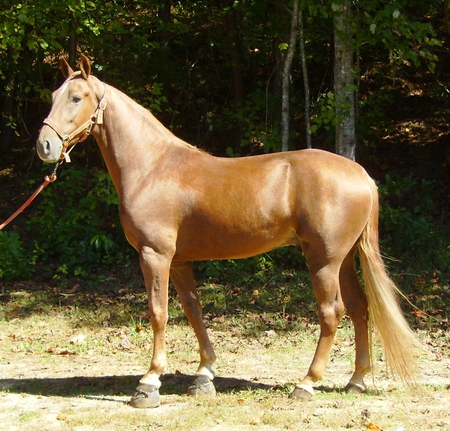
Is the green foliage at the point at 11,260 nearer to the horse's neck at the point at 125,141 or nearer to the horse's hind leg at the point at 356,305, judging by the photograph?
the horse's neck at the point at 125,141

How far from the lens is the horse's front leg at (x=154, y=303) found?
4641mm

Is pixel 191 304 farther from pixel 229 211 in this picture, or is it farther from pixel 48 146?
pixel 48 146

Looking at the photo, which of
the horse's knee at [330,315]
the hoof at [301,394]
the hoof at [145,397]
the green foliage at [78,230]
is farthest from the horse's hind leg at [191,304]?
the green foliage at [78,230]

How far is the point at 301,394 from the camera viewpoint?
15.3 feet

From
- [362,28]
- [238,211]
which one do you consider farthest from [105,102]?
[362,28]

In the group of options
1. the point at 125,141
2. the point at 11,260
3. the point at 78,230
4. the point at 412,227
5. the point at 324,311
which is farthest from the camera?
the point at 78,230

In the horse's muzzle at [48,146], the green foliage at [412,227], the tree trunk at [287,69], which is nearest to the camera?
the horse's muzzle at [48,146]

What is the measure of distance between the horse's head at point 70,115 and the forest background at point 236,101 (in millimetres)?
3460

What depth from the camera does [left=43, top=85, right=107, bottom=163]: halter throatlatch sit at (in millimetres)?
4594

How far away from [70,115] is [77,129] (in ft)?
0.37

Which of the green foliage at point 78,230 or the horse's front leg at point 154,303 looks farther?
the green foliage at point 78,230

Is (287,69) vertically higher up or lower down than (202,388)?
higher up

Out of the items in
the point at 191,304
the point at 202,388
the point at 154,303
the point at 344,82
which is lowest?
the point at 202,388

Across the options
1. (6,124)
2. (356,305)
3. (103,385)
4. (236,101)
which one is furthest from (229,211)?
(6,124)
